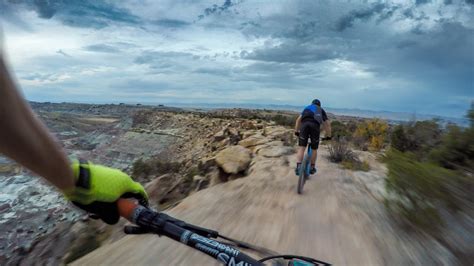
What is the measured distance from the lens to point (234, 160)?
11945 mm

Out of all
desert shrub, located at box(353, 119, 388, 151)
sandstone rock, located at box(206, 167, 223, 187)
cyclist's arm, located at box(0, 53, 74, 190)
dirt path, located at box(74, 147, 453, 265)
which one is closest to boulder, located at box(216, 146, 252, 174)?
sandstone rock, located at box(206, 167, 223, 187)

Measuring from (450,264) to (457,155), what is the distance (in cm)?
393

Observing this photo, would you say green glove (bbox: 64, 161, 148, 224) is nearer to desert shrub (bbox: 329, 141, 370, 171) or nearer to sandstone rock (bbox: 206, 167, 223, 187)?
sandstone rock (bbox: 206, 167, 223, 187)

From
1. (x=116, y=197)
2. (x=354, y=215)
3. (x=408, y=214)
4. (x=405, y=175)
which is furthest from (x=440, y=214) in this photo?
(x=116, y=197)

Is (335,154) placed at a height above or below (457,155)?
below

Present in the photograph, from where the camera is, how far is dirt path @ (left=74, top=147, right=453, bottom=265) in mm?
4309

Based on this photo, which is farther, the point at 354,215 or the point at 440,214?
the point at 354,215

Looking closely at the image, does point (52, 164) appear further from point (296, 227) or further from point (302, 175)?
point (302, 175)

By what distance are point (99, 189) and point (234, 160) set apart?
1014 centimetres

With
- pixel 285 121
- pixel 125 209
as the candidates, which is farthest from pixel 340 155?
pixel 285 121

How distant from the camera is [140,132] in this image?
41.7 m

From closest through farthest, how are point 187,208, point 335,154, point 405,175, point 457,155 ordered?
point 405,175, point 457,155, point 187,208, point 335,154

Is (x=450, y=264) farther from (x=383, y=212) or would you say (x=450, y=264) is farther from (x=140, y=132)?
(x=140, y=132)

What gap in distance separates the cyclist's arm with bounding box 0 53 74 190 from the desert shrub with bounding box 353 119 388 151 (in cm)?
1626
